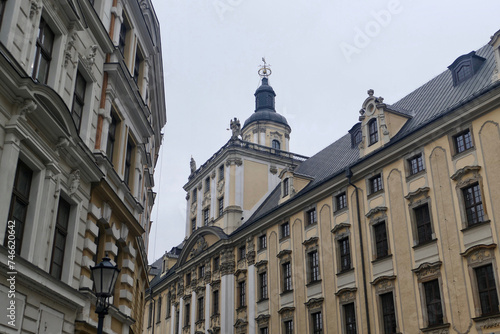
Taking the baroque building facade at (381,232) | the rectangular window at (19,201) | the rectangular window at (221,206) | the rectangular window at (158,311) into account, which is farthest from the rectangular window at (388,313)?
the rectangular window at (158,311)

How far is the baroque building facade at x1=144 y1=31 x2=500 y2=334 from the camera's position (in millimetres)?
24250

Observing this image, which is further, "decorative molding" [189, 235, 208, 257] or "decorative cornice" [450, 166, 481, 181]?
"decorative molding" [189, 235, 208, 257]

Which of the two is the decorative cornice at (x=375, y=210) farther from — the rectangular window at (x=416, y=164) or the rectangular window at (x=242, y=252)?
the rectangular window at (x=242, y=252)

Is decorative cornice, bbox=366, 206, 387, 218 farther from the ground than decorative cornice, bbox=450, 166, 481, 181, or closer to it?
closer to it

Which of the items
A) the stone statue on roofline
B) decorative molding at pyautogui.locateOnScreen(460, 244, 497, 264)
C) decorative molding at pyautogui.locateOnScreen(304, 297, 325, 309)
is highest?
the stone statue on roofline

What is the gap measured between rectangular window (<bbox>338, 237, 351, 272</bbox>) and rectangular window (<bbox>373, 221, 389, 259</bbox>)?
2.20m

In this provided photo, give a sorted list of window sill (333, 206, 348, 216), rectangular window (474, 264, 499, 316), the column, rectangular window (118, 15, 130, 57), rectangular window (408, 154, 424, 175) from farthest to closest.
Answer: window sill (333, 206, 348, 216), rectangular window (408, 154, 424, 175), rectangular window (474, 264, 499, 316), rectangular window (118, 15, 130, 57), the column

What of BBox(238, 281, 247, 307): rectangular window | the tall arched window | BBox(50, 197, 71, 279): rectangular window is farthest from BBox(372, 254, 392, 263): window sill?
BBox(50, 197, 71, 279): rectangular window

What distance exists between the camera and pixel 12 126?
1119 centimetres

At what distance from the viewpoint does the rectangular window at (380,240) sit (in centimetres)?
2874

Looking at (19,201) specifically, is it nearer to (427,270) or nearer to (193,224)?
(427,270)

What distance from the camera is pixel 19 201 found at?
39.3 ft

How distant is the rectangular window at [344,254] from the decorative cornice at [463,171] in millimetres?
A: 8025

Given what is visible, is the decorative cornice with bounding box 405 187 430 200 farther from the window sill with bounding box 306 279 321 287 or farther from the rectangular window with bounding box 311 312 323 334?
the rectangular window with bounding box 311 312 323 334
